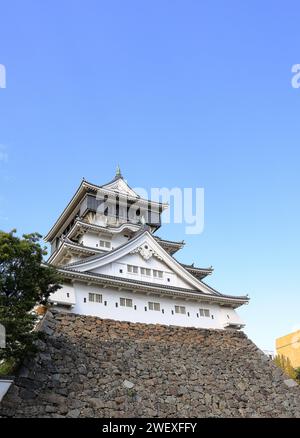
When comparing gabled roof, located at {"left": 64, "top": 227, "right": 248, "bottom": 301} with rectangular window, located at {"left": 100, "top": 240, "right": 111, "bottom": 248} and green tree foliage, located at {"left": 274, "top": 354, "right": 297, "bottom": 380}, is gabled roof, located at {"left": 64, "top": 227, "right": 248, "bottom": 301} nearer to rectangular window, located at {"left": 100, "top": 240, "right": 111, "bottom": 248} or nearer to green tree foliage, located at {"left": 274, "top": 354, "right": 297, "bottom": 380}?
rectangular window, located at {"left": 100, "top": 240, "right": 111, "bottom": 248}

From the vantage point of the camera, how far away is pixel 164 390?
1470cm

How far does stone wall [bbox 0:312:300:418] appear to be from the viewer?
41.1 ft

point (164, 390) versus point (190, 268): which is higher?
point (190, 268)

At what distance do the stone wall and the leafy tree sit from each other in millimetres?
1463

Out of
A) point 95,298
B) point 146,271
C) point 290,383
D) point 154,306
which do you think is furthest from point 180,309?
point 290,383

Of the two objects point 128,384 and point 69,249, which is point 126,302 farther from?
point 128,384

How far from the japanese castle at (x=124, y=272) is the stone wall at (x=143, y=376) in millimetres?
737

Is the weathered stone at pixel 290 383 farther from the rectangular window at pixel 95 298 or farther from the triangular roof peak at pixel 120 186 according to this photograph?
the triangular roof peak at pixel 120 186

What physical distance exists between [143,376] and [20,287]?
577 centimetres

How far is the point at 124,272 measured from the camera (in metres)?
19.7

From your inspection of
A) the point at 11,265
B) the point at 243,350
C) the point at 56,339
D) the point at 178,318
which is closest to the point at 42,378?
the point at 56,339

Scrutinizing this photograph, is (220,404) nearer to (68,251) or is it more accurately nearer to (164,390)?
(164,390)

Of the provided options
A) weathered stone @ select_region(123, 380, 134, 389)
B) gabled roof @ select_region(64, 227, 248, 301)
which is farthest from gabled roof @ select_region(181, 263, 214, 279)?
weathered stone @ select_region(123, 380, 134, 389)

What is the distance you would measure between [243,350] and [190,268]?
626 centimetres
